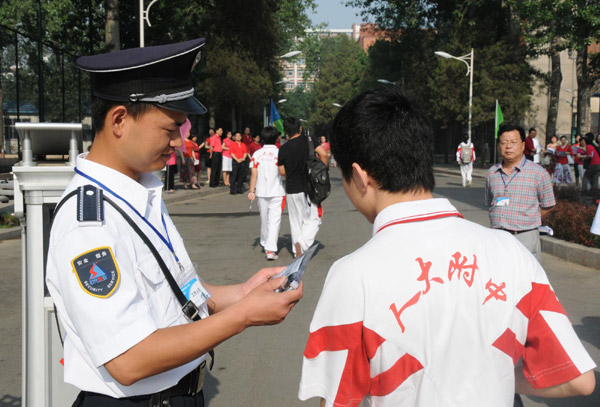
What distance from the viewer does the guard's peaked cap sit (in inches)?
72.0

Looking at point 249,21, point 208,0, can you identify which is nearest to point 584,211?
point 208,0

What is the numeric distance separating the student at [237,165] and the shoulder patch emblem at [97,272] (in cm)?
1792

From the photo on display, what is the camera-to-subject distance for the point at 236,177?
1972cm

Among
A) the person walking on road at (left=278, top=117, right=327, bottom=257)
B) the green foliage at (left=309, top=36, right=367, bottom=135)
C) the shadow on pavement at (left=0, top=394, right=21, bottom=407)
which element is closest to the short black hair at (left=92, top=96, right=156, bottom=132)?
the shadow on pavement at (left=0, top=394, right=21, bottom=407)

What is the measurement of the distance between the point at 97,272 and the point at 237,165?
18.1 metres

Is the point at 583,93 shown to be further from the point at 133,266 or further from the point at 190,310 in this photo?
the point at 133,266

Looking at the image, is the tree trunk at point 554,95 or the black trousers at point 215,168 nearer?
the black trousers at point 215,168

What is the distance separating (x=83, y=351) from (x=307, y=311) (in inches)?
184

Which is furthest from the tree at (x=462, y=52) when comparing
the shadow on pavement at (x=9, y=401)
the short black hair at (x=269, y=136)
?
the shadow on pavement at (x=9, y=401)

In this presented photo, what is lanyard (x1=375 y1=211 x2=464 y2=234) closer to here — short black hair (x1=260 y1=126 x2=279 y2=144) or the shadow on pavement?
the shadow on pavement

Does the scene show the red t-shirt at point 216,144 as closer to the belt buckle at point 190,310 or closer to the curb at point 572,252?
the curb at point 572,252

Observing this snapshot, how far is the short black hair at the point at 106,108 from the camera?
6.03 feet

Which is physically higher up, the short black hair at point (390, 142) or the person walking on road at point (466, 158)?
the short black hair at point (390, 142)

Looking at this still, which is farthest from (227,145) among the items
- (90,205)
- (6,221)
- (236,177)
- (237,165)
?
(90,205)
